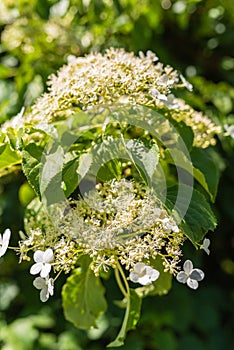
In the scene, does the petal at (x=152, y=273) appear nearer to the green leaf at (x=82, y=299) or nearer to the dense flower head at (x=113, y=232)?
the dense flower head at (x=113, y=232)

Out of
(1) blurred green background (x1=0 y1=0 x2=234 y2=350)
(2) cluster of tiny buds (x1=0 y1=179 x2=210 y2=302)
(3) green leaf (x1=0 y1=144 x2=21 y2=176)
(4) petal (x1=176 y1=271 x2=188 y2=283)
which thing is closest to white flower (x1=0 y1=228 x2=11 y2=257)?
(2) cluster of tiny buds (x1=0 y1=179 x2=210 y2=302)

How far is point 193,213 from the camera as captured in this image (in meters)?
1.05

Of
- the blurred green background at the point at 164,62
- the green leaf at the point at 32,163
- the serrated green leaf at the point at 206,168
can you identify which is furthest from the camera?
the blurred green background at the point at 164,62

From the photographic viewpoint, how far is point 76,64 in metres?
1.27

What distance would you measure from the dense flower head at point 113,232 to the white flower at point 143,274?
12mm

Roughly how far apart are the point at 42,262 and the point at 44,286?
0.15 feet

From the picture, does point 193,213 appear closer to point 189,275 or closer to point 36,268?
point 189,275

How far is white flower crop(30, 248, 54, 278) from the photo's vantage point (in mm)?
967

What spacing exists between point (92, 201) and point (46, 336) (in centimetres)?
129

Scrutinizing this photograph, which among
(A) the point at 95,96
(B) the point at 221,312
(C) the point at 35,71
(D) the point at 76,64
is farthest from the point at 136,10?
(B) the point at 221,312

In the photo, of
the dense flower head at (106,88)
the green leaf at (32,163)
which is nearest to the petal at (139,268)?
the green leaf at (32,163)

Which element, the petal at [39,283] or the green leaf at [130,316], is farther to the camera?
the green leaf at [130,316]

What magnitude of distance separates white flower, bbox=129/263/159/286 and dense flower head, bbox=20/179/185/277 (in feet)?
0.04

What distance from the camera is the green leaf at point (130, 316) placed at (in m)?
1.24
